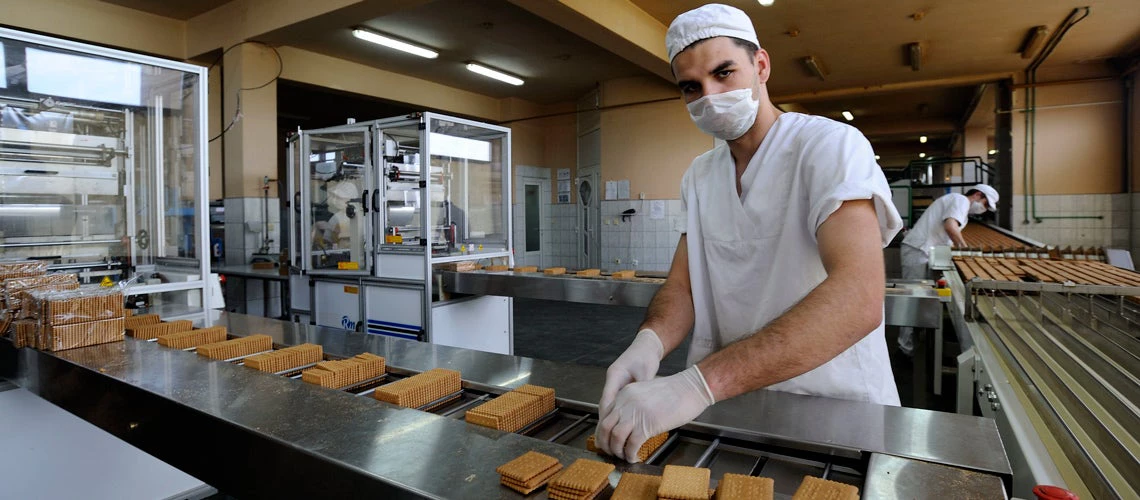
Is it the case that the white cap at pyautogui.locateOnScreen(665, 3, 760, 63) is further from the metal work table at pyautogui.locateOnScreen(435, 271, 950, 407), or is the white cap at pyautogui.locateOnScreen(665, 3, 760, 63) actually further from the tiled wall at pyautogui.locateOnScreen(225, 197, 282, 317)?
the tiled wall at pyautogui.locateOnScreen(225, 197, 282, 317)

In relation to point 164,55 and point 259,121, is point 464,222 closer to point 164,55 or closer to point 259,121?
point 259,121

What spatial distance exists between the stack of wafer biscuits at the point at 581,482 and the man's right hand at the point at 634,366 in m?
0.12

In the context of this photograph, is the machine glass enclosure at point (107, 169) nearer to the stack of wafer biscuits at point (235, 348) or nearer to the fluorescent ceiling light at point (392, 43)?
the stack of wafer biscuits at point (235, 348)

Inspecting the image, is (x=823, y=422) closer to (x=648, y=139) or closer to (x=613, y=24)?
(x=613, y=24)

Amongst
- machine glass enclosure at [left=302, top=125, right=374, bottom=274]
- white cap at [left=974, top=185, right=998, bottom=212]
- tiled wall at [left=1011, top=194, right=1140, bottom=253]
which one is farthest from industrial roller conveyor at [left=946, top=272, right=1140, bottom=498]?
tiled wall at [left=1011, top=194, right=1140, bottom=253]

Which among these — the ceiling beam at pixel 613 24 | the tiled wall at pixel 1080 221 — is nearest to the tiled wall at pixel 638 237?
the ceiling beam at pixel 613 24

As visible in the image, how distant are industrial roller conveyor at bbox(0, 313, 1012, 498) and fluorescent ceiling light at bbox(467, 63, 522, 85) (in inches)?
Result: 269

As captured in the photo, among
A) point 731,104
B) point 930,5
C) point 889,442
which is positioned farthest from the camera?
point 930,5

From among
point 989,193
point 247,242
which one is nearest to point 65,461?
point 247,242

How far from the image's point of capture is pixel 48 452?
2070 millimetres

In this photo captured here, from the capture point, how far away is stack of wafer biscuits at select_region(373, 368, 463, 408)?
3.92ft

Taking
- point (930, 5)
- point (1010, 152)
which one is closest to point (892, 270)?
point (1010, 152)

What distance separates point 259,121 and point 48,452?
4.59m

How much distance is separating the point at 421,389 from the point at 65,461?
181cm
